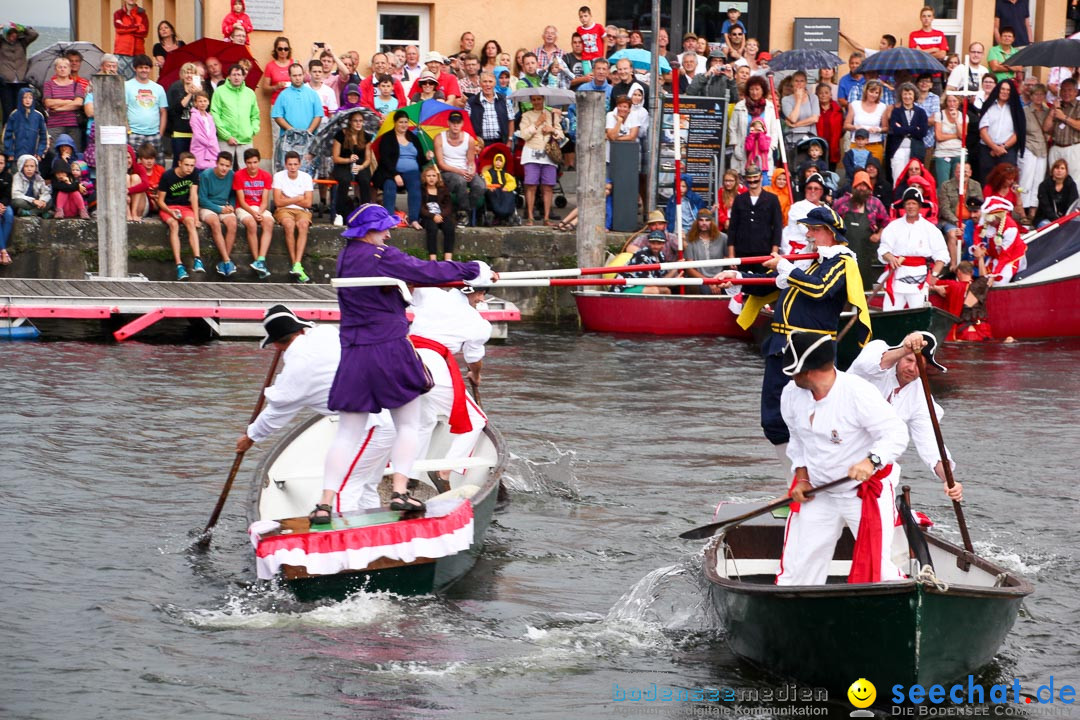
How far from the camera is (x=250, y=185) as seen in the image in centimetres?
1986

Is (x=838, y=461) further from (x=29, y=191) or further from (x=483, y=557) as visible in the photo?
(x=29, y=191)

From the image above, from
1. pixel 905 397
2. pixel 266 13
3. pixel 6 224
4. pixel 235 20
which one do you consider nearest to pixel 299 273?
pixel 6 224

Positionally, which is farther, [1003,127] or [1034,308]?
[1003,127]

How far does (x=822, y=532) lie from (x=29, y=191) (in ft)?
47.7

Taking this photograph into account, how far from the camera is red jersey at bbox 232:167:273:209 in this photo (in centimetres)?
1981

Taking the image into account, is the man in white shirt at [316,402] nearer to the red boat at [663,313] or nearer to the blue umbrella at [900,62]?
the red boat at [663,313]

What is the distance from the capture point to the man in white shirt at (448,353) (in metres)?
10.6

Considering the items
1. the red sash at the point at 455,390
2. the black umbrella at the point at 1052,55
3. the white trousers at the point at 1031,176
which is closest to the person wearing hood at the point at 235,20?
the black umbrella at the point at 1052,55

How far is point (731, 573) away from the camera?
8.91 metres

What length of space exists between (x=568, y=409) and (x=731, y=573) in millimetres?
6437

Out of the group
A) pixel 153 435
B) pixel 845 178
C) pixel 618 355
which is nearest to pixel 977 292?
pixel 845 178

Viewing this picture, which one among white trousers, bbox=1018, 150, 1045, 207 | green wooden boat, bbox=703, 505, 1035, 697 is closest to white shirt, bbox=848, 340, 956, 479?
green wooden boat, bbox=703, 505, 1035, 697

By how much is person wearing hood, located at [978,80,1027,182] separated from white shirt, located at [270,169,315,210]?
923 centimetres

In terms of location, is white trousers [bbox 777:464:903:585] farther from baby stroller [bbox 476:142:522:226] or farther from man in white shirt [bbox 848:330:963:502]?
baby stroller [bbox 476:142:522:226]
